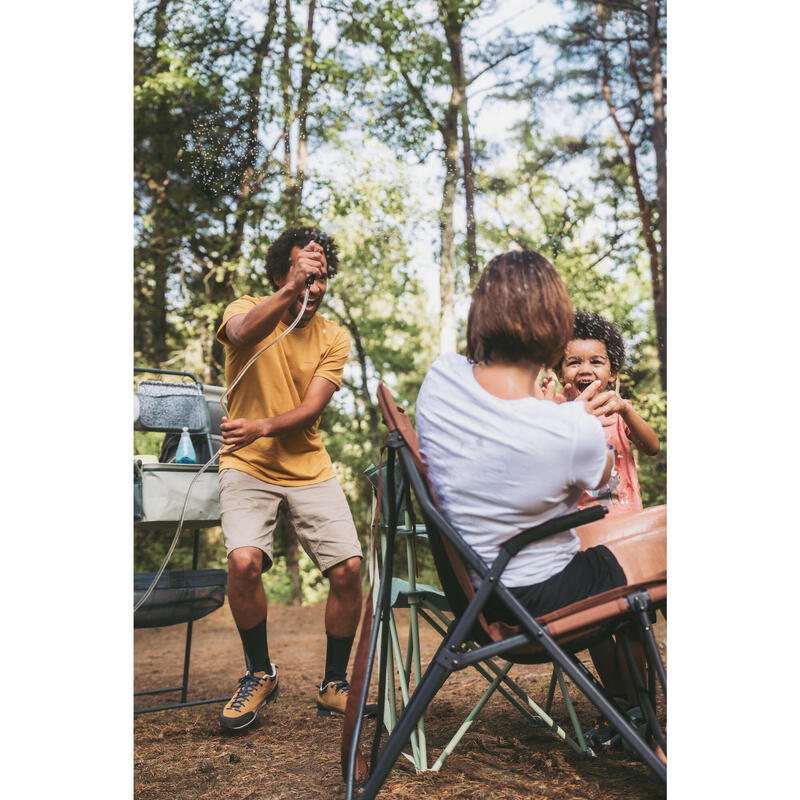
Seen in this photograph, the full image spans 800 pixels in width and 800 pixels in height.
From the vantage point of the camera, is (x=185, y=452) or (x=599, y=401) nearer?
(x=599, y=401)

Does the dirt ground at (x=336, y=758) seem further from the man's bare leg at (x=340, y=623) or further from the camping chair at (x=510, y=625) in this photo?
the camping chair at (x=510, y=625)

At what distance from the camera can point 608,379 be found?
8.68ft

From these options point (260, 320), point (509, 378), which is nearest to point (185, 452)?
point (260, 320)

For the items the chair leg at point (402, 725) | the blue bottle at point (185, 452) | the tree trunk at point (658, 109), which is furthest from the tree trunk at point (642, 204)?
the chair leg at point (402, 725)

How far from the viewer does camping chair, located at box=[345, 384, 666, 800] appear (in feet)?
4.89

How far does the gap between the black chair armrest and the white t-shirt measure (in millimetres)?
44

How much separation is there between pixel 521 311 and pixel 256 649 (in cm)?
170

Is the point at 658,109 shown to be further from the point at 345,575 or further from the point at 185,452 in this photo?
the point at 345,575

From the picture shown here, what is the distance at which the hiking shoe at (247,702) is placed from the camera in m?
2.60

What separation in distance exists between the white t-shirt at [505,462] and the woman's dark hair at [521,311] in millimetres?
108

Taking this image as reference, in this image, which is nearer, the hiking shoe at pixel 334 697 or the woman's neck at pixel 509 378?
the woman's neck at pixel 509 378

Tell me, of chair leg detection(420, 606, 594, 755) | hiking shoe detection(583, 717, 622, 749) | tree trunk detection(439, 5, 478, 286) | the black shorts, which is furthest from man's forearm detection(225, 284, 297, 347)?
tree trunk detection(439, 5, 478, 286)
